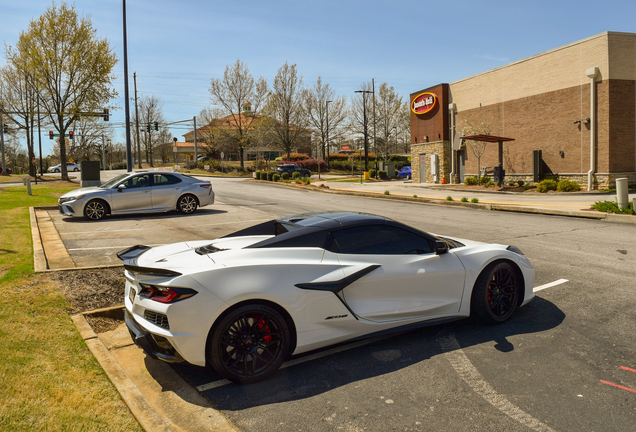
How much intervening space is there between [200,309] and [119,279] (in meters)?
3.76

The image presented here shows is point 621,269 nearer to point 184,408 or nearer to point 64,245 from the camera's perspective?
point 184,408

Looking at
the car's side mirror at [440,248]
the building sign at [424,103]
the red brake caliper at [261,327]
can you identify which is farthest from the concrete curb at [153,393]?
the building sign at [424,103]

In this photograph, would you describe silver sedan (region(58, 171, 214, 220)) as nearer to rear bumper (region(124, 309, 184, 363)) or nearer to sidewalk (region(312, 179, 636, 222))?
A: sidewalk (region(312, 179, 636, 222))

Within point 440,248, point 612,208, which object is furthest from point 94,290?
point 612,208

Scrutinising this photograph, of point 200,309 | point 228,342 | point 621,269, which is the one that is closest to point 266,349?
point 228,342

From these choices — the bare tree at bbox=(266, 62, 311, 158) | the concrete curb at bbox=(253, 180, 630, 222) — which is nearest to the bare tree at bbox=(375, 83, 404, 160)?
the bare tree at bbox=(266, 62, 311, 158)

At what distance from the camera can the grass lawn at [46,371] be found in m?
3.42

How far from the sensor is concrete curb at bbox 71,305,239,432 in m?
3.51

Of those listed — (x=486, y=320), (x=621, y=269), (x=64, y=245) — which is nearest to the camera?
(x=486, y=320)

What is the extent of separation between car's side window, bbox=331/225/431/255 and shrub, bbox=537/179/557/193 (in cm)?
2250

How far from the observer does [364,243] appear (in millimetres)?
4848

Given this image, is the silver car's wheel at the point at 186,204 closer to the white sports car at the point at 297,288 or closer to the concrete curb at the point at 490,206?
the concrete curb at the point at 490,206

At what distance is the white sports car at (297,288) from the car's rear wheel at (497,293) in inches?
0.4

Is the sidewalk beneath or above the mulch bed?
above
